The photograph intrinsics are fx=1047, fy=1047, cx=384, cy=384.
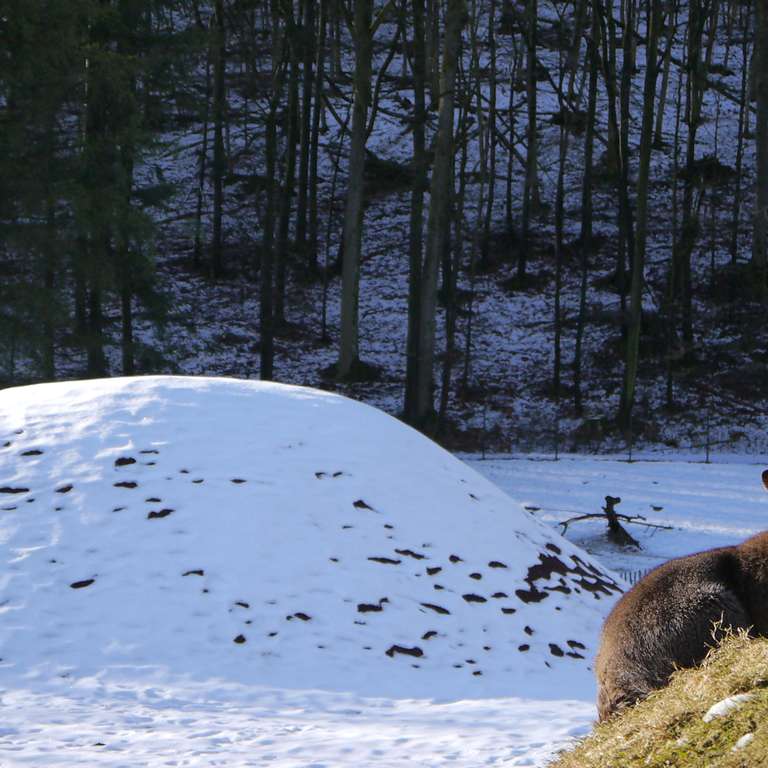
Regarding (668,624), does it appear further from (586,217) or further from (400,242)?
(400,242)

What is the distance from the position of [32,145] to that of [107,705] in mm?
16664

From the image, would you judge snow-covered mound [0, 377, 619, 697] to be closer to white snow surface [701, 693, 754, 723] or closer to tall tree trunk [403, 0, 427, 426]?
white snow surface [701, 693, 754, 723]

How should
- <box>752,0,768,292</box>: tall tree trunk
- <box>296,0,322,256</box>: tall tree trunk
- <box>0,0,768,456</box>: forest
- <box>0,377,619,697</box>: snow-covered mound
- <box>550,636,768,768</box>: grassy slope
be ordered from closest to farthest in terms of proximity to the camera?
1. <box>550,636,768,768</box>: grassy slope
2. <box>0,377,619,697</box>: snow-covered mound
3. <box>0,0,768,456</box>: forest
4. <box>752,0,768,292</box>: tall tree trunk
5. <box>296,0,322,256</box>: tall tree trunk

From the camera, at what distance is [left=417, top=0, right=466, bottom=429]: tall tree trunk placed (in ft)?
77.8

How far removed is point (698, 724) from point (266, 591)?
5.94 metres

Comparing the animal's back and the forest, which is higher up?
the forest

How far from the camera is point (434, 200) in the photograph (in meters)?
24.6

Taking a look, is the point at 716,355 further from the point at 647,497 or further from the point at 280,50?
the point at 280,50

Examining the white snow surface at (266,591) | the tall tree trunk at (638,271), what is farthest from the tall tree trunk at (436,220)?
the white snow surface at (266,591)

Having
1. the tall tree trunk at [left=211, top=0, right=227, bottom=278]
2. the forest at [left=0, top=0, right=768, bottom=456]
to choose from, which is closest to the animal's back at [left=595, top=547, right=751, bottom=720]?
the forest at [left=0, top=0, right=768, bottom=456]

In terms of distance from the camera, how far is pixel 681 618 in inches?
161

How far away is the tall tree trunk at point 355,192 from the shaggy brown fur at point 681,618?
2319cm

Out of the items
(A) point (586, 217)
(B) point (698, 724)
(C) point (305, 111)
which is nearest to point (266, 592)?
(B) point (698, 724)

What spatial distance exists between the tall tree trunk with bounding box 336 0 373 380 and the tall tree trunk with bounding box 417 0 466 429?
137 inches
